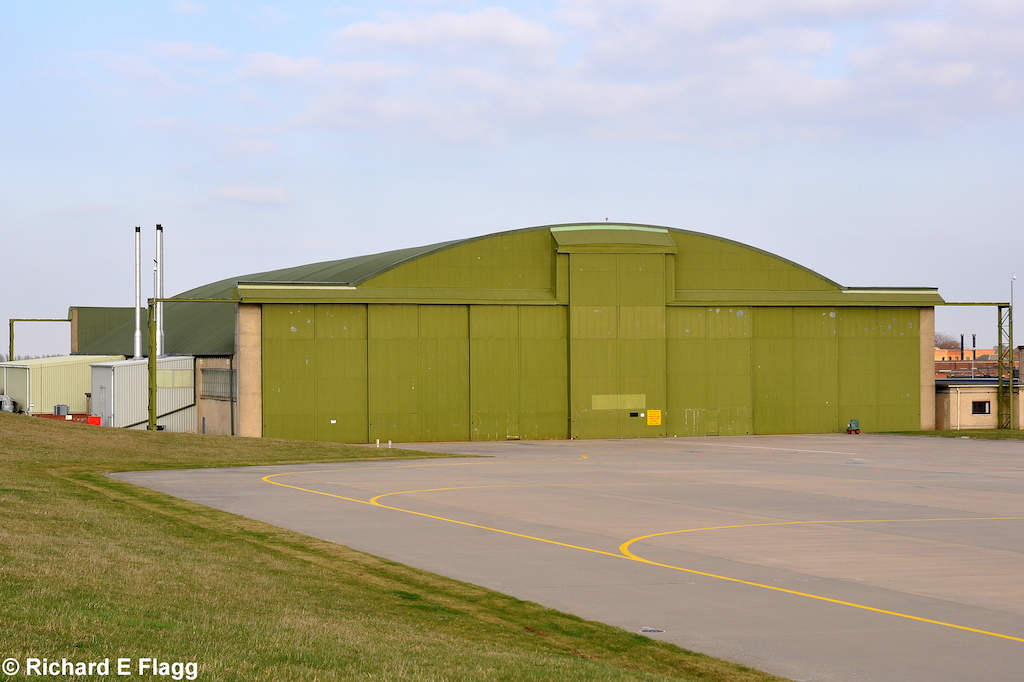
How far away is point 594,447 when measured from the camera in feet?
230

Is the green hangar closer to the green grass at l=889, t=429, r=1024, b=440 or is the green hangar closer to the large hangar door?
the large hangar door

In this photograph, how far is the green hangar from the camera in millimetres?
73500

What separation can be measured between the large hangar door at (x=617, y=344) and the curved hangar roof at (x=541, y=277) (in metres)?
1.32

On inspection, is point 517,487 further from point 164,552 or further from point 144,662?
point 144,662

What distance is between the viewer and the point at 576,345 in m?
78.8

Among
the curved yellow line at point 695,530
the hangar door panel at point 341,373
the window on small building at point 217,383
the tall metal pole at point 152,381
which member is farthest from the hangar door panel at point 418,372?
the curved yellow line at point 695,530

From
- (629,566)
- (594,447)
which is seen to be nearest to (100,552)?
(629,566)

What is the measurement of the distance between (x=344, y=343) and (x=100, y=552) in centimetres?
5386

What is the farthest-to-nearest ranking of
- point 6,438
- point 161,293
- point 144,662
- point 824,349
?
point 161,293
point 824,349
point 6,438
point 144,662

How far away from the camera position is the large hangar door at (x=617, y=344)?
78812 mm

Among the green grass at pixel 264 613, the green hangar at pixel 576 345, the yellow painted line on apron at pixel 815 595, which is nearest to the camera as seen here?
the green grass at pixel 264 613

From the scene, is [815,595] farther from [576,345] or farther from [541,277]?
[541,277]

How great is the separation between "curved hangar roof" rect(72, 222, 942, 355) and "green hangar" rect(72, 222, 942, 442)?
0.35ft

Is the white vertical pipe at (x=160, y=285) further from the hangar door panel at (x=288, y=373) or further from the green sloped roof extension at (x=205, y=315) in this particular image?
the hangar door panel at (x=288, y=373)
